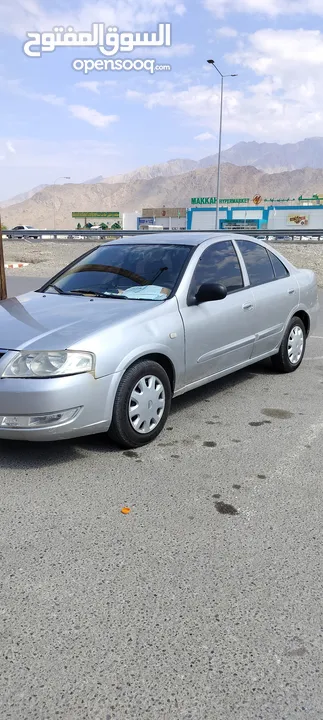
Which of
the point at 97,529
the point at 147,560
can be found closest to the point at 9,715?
the point at 147,560

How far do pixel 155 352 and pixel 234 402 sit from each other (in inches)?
54.7

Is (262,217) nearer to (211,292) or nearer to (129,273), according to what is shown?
(129,273)

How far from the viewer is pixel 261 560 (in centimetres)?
277

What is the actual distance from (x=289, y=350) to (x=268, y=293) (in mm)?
813

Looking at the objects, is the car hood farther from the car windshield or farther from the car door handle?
the car door handle

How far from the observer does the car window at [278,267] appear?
593cm

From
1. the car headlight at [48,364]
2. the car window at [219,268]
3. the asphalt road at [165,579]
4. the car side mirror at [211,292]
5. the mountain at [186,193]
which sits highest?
the mountain at [186,193]

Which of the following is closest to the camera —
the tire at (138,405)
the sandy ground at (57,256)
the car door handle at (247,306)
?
the tire at (138,405)

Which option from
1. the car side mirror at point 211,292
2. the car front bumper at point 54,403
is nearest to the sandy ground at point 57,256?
the car side mirror at point 211,292

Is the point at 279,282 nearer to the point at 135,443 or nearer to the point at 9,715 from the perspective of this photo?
the point at 135,443

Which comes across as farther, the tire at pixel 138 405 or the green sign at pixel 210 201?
the green sign at pixel 210 201

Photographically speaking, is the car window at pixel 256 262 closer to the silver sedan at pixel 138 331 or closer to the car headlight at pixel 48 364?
the silver sedan at pixel 138 331

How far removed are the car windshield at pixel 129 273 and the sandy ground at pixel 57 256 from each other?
10910 mm

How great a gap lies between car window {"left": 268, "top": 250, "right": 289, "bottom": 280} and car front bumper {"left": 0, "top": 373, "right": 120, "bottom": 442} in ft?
9.32
